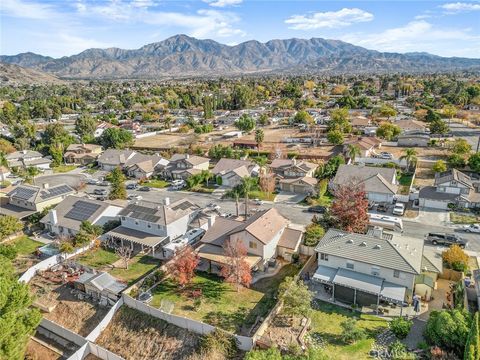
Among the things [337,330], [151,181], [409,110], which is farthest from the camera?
[409,110]

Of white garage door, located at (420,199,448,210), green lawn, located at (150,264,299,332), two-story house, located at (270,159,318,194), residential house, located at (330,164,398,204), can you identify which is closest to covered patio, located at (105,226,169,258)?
green lawn, located at (150,264,299,332)

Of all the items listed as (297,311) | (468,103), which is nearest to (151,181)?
(297,311)

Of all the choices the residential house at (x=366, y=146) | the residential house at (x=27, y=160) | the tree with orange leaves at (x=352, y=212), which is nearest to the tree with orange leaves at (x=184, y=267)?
the tree with orange leaves at (x=352, y=212)

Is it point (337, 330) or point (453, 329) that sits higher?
point (453, 329)

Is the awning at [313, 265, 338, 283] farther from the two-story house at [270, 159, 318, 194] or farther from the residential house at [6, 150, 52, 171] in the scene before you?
the residential house at [6, 150, 52, 171]

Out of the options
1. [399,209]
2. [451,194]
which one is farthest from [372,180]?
[451,194]

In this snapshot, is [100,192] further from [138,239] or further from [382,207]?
[382,207]

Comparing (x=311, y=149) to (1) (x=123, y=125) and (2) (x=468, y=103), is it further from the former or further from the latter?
(2) (x=468, y=103)
